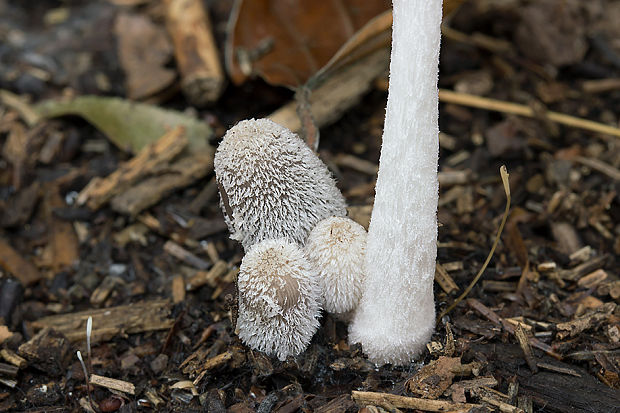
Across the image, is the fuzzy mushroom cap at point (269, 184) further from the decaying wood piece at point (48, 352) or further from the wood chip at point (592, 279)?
the wood chip at point (592, 279)

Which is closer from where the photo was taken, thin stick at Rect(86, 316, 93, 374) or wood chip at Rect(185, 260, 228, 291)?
thin stick at Rect(86, 316, 93, 374)

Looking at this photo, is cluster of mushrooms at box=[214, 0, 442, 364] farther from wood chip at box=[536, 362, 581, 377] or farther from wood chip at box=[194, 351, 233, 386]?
wood chip at box=[536, 362, 581, 377]

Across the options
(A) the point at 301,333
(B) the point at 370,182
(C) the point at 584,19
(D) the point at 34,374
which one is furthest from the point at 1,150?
(C) the point at 584,19

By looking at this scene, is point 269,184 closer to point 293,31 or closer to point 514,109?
point 293,31

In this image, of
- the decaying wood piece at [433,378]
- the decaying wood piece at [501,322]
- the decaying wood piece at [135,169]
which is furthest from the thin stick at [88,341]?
the decaying wood piece at [501,322]

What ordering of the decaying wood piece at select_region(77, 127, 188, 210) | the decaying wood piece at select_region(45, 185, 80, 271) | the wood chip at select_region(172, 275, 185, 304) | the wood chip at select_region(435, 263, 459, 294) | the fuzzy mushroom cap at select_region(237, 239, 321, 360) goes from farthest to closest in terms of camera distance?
the decaying wood piece at select_region(77, 127, 188, 210) < the decaying wood piece at select_region(45, 185, 80, 271) < the wood chip at select_region(172, 275, 185, 304) < the wood chip at select_region(435, 263, 459, 294) < the fuzzy mushroom cap at select_region(237, 239, 321, 360)

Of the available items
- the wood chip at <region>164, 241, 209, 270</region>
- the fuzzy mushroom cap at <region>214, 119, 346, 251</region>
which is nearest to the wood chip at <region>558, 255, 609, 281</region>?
the fuzzy mushroom cap at <region>214, 119, 346, 251</region>

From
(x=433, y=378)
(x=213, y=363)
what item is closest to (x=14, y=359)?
(x=213, y=363)
